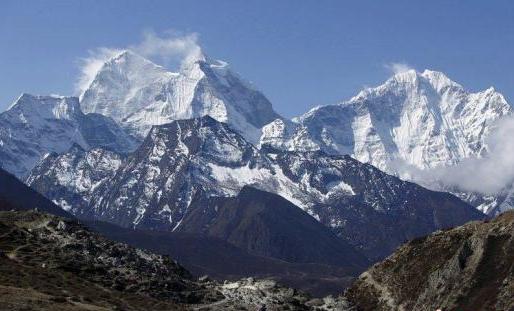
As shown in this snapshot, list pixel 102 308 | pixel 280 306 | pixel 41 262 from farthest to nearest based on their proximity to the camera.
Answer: pixel 280 306
pixel 41 262
pixel 102 308

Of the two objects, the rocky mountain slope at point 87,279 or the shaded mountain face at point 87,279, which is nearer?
the rocky mountain slope at point 87,279

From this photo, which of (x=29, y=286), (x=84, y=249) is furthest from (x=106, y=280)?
(x=29, y=286)

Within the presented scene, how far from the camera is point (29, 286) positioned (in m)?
147

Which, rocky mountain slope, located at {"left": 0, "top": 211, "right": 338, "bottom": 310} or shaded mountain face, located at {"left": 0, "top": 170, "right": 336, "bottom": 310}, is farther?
shaded mountain face, located at {"left": 0, "top": 170, "right": 336, "bottom": 310}

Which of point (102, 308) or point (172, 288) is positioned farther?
point (172, 288)

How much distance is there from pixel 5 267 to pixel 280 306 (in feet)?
217

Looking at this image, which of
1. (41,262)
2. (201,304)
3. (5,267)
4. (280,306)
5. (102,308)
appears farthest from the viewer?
(280,306)

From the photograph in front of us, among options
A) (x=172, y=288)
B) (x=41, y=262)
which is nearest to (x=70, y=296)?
(x=41, y=262)

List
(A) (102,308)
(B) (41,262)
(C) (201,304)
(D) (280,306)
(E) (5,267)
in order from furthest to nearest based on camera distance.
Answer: (D) (280,306) < (C) (201,304) < (B) (41,262) < (E) (5,267) < (A) (102,308)

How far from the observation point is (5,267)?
157000 millimetres

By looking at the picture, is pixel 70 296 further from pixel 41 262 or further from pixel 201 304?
pixel 201 304

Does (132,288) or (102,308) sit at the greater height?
(132,288)

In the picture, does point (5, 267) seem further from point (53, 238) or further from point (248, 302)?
point (248, 302)

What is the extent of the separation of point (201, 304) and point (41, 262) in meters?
34.0
